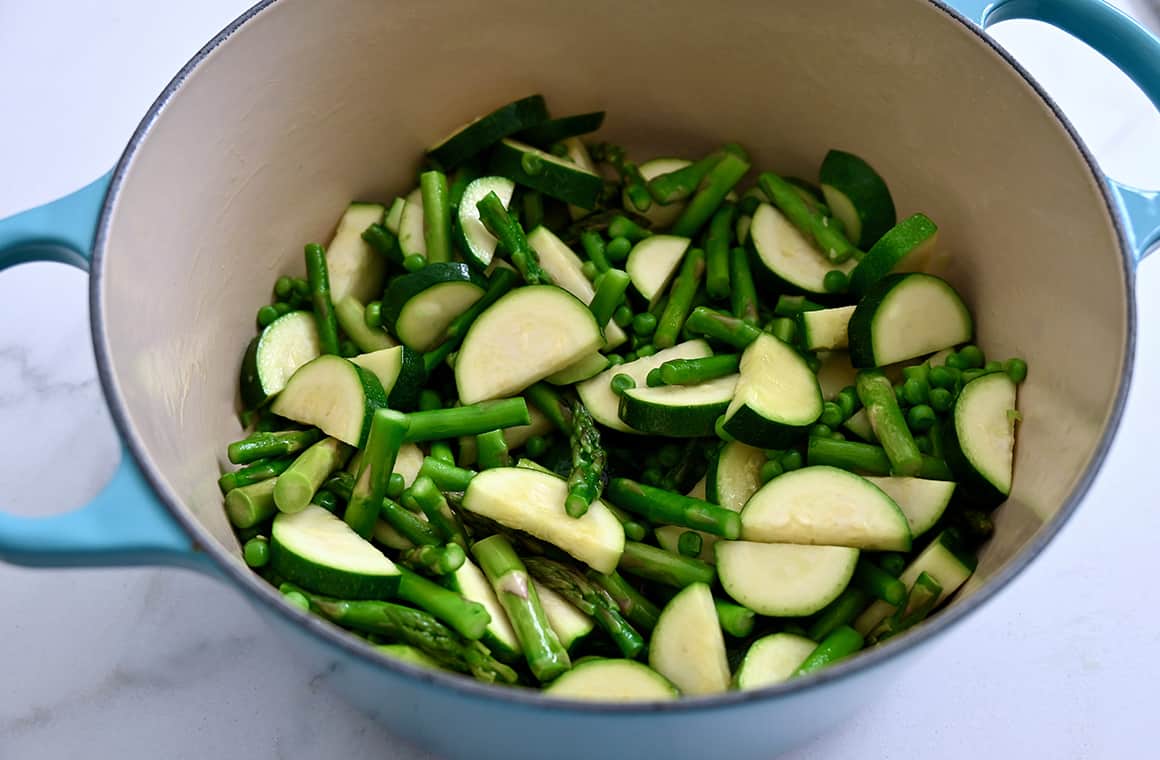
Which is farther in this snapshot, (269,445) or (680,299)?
(680,299)

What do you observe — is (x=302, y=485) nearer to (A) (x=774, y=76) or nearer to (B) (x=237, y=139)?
(B) (x=237, y=139)

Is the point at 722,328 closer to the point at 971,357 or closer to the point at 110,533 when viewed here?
the point at 971,357

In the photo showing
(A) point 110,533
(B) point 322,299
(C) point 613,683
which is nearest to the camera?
(A) point 110,533

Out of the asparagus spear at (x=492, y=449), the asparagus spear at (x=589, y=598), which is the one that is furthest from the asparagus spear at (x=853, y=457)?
the asparagus spear at (x=492, y=449)

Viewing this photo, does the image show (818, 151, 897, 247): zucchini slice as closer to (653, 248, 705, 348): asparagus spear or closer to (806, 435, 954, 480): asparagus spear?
(653, 248, 705, 348): asparagus spear

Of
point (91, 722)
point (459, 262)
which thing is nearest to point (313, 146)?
point (459, 262)

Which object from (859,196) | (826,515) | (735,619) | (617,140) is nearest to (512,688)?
(735,619)

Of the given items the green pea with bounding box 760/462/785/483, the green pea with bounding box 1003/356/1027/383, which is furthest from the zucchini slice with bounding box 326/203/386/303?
the green pea with bounding box 1003/356/1027/383
